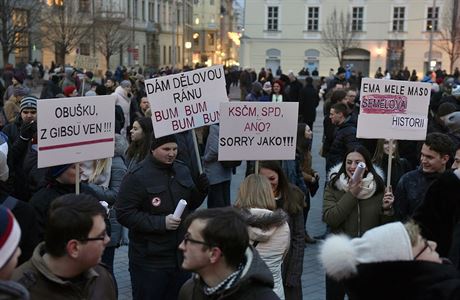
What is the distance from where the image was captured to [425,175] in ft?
17.1

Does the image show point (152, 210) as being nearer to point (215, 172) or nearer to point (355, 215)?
point (355, 215)

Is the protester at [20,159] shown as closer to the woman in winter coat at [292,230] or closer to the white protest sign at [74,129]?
the white protest sign at [74,129]

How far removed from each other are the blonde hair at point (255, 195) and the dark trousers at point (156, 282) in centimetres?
94

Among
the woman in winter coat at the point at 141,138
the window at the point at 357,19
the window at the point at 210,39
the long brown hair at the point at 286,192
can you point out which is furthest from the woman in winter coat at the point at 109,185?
the window at the point at 210,39

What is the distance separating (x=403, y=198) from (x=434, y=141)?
1.86ft

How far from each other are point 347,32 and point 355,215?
5418cm

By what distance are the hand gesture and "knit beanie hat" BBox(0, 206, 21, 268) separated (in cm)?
236

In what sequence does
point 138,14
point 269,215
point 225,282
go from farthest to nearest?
Answer: point 138,14 < point 269,215 < point 225,282

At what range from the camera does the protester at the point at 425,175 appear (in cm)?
516

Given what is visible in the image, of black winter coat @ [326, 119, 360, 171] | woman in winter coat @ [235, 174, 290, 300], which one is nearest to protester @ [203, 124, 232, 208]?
black winter coat @ [326, 119, 360, 171]

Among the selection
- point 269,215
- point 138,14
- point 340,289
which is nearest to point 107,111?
point 269,215

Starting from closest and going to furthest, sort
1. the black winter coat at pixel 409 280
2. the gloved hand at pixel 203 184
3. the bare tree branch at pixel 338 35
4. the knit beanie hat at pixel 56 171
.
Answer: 1. the black winter coat at pixel 409 280
2. the knit beanie hat at pixel 56 171
3. the gloved hand at pixel 203 184
4. the bare tree branch at pixel 338 35

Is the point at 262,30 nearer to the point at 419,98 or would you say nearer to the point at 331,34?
the point at 331,34

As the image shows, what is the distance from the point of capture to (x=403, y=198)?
5.25 m
